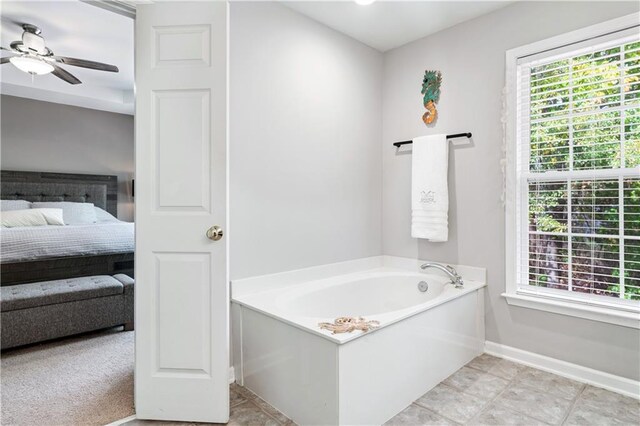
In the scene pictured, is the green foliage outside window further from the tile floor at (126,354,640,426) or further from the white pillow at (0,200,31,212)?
the white pillow at (0,200,31,212)

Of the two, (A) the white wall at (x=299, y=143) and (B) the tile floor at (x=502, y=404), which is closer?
(B) the tile floor at (x=502, y=404)

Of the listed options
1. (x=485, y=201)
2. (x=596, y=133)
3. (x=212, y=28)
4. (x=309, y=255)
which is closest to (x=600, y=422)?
(x=485, y=201)

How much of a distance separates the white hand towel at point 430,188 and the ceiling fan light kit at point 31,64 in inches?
133

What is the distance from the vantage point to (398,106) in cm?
316

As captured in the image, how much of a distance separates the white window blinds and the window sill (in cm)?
6

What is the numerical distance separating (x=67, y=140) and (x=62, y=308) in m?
3.04

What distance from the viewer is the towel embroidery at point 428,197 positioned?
9.17 feet

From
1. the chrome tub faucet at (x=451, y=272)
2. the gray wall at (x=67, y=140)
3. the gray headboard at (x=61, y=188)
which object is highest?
the gray wall at (x=67, y=140)

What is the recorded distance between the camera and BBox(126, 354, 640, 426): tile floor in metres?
1.79

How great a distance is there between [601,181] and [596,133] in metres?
0.30

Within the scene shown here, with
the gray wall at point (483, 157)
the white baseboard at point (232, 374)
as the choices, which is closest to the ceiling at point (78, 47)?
the gray wall at point (483, 157)

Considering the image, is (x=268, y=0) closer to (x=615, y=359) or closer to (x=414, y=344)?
(x=414, y=344)

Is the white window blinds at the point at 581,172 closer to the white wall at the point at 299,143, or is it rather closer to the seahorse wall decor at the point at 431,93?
the seahorse wall decor at the point at 431,93

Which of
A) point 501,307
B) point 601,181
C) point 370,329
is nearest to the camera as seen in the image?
point 370,329
